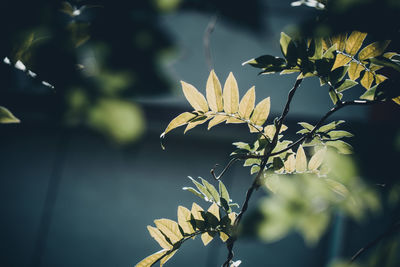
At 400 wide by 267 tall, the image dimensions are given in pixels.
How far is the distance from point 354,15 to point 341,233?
3258 millimetres

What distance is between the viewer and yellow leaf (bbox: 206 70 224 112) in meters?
0.66

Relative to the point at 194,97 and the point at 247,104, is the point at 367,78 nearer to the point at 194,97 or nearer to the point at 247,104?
the point at 247,104

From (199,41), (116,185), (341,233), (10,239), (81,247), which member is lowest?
(341,233)

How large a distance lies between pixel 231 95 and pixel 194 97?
0.09m

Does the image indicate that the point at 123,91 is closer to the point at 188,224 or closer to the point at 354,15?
the point at 354,15

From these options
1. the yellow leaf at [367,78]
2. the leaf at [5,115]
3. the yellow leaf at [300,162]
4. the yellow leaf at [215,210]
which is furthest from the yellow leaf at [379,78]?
the leaf at [5,115]

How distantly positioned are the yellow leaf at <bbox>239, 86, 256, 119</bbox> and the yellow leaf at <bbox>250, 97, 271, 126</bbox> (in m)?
0.01

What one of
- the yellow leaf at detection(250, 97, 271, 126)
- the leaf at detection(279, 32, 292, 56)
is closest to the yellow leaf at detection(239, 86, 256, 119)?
the yellow leaf at detection(250, 97, 271, 126)

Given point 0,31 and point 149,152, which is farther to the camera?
point 149,152

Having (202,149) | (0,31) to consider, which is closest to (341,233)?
(202,149)

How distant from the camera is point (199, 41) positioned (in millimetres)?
3654

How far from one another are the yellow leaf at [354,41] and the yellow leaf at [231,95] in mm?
256

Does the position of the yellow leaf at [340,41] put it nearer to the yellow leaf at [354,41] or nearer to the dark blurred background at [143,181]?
the yellow leaf at [354,41]

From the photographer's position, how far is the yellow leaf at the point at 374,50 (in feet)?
1.97
